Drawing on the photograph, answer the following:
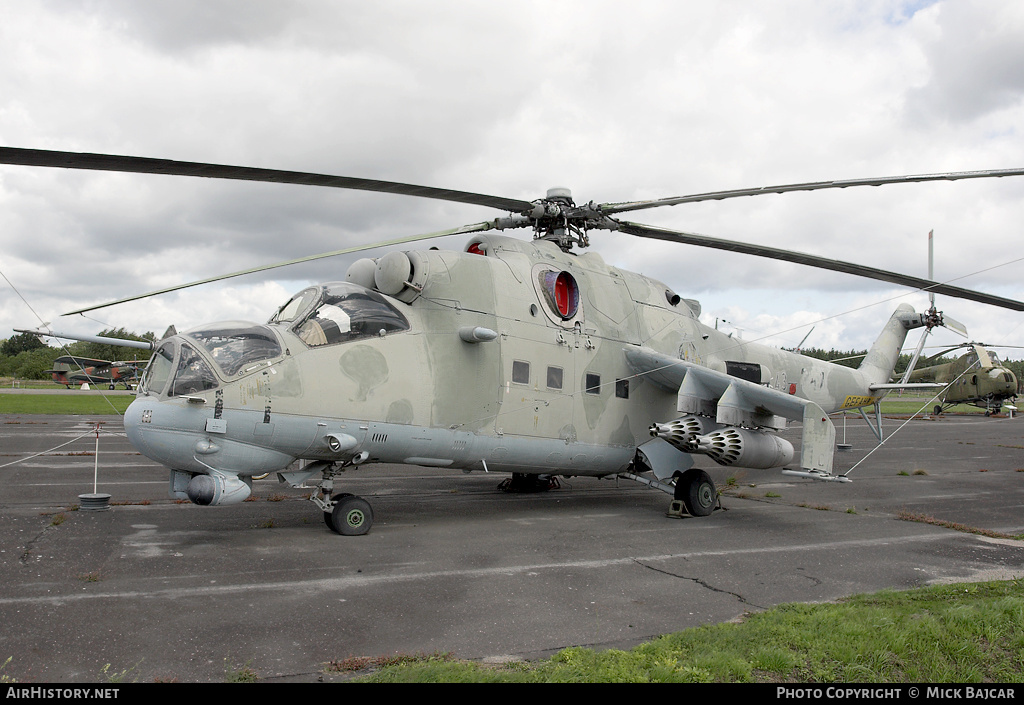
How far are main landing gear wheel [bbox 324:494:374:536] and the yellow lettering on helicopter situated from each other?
1312cm

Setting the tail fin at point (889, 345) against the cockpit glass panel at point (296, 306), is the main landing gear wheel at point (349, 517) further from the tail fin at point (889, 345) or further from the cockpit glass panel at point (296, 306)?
the tail fin at point (889, 345)

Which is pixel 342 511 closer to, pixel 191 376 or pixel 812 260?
pixel 191 376

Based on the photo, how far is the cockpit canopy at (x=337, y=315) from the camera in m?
9.19

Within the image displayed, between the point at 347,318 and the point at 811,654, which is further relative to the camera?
the point at 347,318

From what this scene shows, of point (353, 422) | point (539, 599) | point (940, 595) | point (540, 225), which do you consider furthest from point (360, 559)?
point (540, 225)

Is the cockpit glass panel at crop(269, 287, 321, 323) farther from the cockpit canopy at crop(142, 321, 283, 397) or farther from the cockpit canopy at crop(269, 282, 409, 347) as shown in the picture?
the cockpit canopy at crop(142, 321, 283, 397)

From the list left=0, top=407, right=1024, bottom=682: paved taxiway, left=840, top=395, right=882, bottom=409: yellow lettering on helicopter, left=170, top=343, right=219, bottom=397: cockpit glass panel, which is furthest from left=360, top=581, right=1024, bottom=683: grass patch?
left=840, top=395, right=882, bottom=409: yellow lettering on helicopter

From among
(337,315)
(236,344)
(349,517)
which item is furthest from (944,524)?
(236,344)

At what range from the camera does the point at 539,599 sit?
6.60 meters

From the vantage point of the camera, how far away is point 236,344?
8562 millimetres

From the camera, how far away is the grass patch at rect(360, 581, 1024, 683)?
461cm

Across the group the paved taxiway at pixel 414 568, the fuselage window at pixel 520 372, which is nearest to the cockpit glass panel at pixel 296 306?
the paved taxiway at pixel 414 568

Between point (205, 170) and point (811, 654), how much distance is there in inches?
302

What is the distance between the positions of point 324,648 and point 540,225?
359 inches
